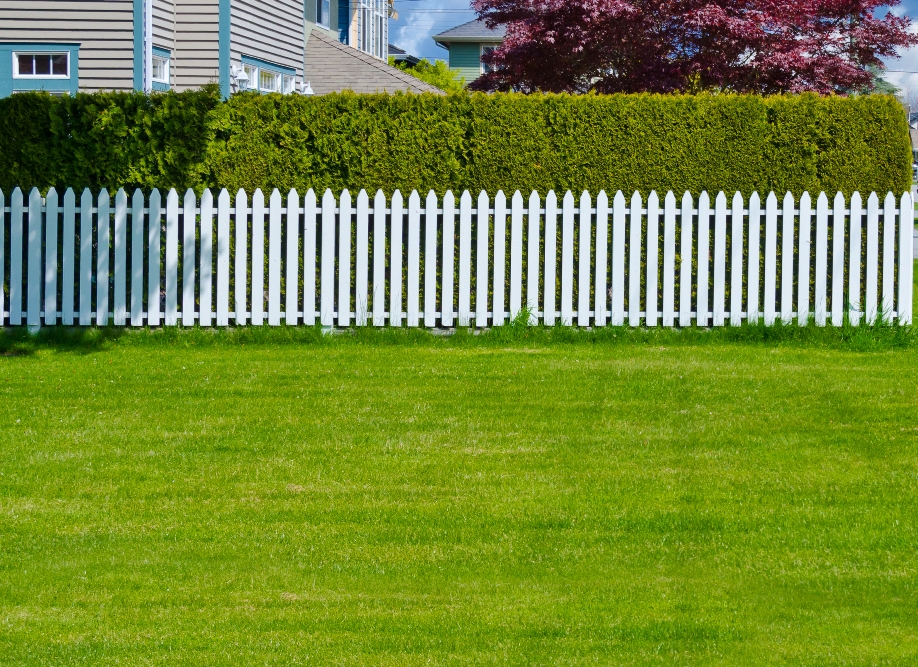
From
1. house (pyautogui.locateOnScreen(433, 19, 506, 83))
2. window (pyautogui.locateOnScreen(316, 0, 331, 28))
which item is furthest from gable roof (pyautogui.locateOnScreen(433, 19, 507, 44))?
window (pyautogui.locateOnScreen(316, 0, 331, 28))

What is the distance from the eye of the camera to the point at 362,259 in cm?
1144

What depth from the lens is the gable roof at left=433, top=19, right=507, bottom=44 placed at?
63.2 meters

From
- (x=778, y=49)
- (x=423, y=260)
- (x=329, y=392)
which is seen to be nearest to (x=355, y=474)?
(x=329, y=392)

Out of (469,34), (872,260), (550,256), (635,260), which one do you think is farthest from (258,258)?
(469,34)

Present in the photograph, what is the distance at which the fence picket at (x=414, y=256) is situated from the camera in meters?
11.3

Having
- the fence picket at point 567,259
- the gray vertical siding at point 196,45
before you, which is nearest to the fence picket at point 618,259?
the fence picket at point 567,259

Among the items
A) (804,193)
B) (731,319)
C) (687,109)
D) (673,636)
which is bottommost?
(673,636)

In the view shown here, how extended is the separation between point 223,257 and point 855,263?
5592 millimetres

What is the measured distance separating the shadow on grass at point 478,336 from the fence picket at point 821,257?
184mm

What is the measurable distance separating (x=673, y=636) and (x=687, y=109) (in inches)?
314

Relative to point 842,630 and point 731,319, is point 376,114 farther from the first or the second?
point 842,630

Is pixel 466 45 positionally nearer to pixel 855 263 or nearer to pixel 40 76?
pixel 40 76

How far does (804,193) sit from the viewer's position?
11.2 metres

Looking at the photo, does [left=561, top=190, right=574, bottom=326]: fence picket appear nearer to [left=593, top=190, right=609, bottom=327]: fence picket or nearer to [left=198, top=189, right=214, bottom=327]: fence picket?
[left=593, top=190, right=609, bottom=327]: fence picket
